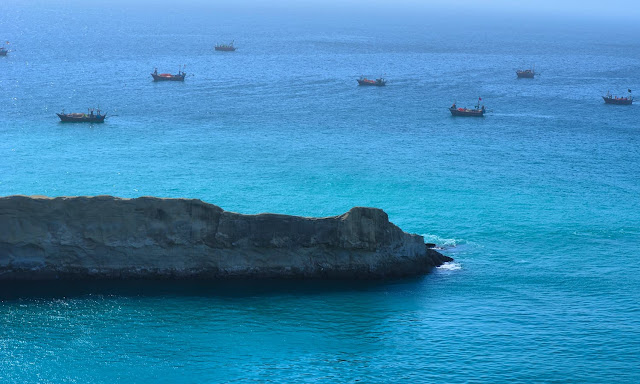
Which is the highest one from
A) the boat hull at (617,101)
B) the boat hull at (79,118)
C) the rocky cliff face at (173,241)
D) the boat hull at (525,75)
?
the boat hull at (525,75)

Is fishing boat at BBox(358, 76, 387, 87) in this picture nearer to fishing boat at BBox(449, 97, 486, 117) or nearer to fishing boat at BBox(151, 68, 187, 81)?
fishing boat at BBox(449, 97, 486, 117)

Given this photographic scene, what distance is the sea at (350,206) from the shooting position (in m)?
46.2

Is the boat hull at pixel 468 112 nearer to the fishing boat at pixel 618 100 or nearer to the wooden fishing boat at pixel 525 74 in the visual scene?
the fishing boat at pixel 618 100

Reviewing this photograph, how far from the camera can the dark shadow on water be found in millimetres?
53906

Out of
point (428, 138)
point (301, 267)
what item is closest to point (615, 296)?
point (301, 267)

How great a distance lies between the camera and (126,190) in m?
83.6

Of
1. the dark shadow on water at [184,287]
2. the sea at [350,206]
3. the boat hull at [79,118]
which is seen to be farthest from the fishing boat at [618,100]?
the dark shadow on water at [184,287]

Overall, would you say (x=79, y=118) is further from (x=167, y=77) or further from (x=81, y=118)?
(x=167, y=77)

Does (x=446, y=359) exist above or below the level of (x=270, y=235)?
below

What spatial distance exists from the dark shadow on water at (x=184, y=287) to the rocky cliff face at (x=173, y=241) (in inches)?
21.5

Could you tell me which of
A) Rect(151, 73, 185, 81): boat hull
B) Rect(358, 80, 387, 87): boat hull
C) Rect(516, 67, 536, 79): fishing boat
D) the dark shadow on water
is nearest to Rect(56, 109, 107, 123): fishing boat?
Rect(151, 73, 185, 81): boat hull

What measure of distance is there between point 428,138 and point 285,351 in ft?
234

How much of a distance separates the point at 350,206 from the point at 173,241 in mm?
26084

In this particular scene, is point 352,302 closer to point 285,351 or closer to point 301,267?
point 301,267
